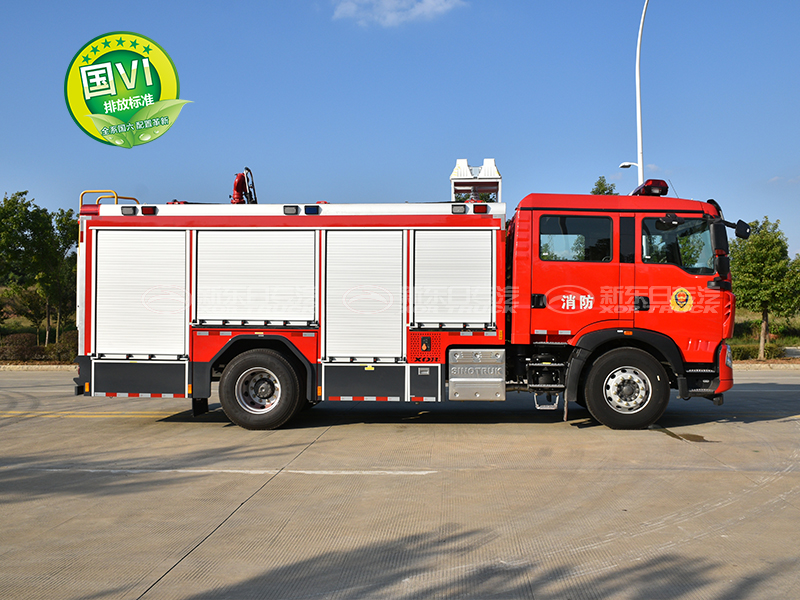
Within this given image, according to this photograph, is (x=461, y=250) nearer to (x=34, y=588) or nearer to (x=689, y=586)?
(x=689, y=586)

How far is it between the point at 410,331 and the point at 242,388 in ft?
8.15

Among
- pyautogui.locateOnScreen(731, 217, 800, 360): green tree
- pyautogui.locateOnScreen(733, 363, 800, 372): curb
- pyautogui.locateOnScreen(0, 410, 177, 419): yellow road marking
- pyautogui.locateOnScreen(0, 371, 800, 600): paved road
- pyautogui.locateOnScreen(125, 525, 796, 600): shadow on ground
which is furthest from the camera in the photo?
pyautogui.locateOnScreen(731, 217, 800, 360): green tree

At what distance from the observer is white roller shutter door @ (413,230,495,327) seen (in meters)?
8.20

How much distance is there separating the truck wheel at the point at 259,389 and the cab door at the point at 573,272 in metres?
3.50

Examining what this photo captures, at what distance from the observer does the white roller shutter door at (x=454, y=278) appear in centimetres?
820

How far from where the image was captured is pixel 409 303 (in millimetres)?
8258

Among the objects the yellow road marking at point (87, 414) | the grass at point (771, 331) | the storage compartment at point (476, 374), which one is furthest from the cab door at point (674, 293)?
the grass at point (771, 331)

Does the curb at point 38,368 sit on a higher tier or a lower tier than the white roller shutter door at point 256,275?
lower

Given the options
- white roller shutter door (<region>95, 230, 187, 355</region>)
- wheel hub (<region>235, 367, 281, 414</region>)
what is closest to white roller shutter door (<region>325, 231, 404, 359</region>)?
wheel hub (<region>235, 367, 281, 414</region>)

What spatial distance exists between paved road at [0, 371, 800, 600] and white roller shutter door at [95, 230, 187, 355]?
129 centimetres

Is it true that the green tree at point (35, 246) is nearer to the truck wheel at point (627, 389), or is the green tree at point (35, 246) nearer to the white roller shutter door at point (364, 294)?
the white roller shutter door at point (364, 294)

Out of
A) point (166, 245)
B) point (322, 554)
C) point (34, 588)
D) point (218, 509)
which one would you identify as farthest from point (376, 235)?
point (34, 588)

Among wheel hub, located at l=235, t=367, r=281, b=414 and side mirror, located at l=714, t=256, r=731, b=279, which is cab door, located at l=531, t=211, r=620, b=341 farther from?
wheel hub, located at l=235, t=367, r=281, b=414

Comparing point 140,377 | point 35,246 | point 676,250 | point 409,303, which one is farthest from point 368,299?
point 35,246
